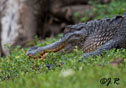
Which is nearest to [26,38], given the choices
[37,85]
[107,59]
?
[107,59]

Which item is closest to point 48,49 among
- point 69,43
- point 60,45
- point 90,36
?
point 60,45

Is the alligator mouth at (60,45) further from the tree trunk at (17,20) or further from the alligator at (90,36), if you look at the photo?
the tree trunk at (17,20)

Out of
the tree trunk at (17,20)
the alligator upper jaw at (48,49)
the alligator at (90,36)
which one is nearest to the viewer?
the alligator at (90,36)

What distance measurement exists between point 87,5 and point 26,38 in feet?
10.7

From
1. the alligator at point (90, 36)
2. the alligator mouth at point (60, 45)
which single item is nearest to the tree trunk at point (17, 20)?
the alligator at point (90, 36)

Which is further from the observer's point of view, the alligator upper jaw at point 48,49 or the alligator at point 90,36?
the alligator upper jaw at point 48,49

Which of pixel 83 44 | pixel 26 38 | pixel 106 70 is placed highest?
pixel 106 70

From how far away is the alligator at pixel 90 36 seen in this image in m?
5.36

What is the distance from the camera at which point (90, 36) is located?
5.86 metres

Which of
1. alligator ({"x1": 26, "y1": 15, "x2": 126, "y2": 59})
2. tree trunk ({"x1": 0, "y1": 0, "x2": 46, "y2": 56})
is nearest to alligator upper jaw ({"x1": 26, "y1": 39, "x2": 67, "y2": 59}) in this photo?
alligator ({"x1": 26, "y1": 15, "x2": 126, "y2": 59})

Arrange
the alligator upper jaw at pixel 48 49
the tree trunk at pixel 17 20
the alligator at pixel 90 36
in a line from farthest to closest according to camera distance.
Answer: the tree trunk at pixel 17 20 → the alligator upper jaw at pixel 48 49 → the alligator at pixel 90 36

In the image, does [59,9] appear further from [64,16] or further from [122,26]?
[122,26]

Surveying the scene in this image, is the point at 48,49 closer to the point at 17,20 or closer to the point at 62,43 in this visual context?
the point at 62,43

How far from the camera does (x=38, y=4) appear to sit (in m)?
13.0
